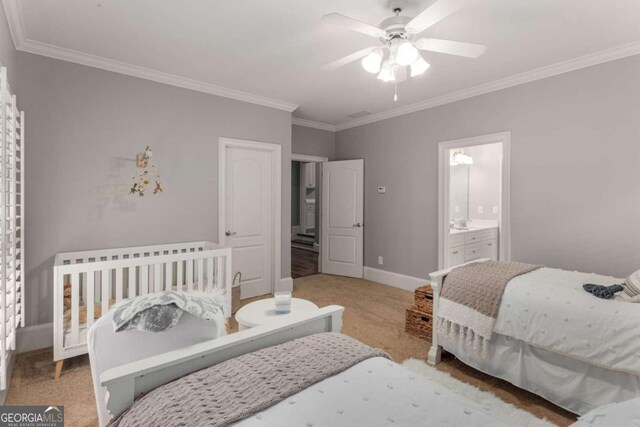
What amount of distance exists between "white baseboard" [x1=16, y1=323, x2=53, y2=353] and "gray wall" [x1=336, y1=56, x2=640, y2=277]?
4070mm

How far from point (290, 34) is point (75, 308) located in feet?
8.43

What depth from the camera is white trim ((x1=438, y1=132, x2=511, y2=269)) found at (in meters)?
3.61

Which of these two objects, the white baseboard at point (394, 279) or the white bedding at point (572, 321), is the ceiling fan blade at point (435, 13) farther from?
the white baseboard at point (394, 279)

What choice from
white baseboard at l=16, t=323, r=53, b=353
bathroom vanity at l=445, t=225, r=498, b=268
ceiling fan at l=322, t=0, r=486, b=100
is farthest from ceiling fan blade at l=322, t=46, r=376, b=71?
white baseboard at l=16, t=323, r=53, b=353

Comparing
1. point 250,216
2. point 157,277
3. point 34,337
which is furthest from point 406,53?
point 34,337

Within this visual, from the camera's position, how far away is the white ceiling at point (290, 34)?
2.22 meters

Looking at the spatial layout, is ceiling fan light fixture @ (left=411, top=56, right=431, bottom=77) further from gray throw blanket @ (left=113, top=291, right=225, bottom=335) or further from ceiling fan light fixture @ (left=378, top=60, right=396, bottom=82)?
gray throw blanket @ (left=113, top=291, right=225, bottom=335)

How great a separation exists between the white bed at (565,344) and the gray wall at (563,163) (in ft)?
2.90

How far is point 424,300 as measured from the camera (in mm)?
3016

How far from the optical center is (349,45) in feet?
9.04

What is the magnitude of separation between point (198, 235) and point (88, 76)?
72.6 inches

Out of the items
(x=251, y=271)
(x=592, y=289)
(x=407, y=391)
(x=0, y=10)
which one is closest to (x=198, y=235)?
(x=251, y=271)

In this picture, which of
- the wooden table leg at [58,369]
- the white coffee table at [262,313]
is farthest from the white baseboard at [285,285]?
the wooden table leg at [58,369]

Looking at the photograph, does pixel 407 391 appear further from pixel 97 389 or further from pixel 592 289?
pixel 592 289
